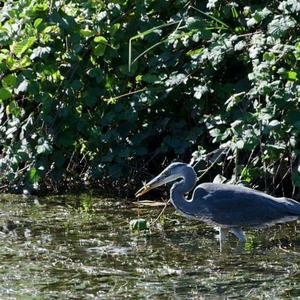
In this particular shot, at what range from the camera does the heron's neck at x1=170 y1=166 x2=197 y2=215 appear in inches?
310

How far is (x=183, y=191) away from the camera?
7992mm

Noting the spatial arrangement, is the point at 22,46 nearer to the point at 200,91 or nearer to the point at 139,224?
the point at 200,91

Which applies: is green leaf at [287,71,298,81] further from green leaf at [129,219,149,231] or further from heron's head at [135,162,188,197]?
green leaf at [129,219,149,231]

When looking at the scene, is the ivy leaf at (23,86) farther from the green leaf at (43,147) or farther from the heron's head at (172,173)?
the heron's head at (172,173)

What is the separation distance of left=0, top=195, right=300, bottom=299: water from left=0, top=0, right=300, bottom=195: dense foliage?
0.61 m

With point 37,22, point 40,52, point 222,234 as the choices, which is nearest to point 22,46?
point 40,52

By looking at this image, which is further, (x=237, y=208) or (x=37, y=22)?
(x=37, y=22)

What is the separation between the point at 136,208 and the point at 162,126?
0.92 m

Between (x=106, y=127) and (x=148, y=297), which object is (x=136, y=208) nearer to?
(x=106, y=127)

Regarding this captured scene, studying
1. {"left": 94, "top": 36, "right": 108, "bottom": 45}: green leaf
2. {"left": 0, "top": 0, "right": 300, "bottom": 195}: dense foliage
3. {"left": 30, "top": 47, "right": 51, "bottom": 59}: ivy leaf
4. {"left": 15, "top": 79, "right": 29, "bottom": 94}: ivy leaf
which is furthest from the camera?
{"left": 94, "top": 36, "right": 108, "bottom": 45}: green leaf

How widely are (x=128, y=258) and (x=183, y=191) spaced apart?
1064mm

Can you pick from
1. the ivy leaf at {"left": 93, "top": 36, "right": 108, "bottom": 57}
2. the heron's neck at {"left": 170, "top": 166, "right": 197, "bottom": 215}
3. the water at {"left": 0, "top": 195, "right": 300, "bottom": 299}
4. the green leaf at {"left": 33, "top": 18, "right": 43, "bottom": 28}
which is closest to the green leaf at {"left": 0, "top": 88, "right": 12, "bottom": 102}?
the green leaf at {"left": 33, "top": 18, "right": 43, "bottom": 28}

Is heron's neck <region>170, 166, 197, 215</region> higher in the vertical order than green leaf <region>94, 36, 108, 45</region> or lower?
lower

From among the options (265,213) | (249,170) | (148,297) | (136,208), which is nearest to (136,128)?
(136,208)
